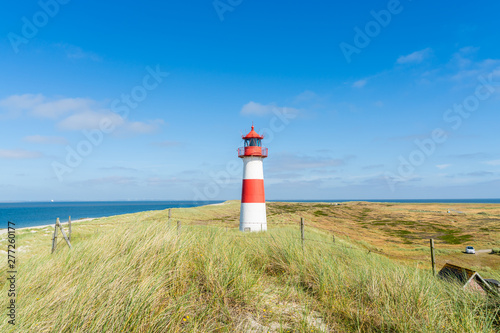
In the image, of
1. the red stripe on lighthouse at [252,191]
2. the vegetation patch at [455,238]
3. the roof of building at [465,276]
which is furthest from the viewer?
the vegetation patch at [455,238]

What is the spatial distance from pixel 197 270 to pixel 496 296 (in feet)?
17.8

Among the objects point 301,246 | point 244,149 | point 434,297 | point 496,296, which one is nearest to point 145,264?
point 301,246

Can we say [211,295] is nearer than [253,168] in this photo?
Yes

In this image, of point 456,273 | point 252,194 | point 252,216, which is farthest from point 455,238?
point 456,273

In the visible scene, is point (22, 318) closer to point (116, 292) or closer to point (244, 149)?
point (116, 292)

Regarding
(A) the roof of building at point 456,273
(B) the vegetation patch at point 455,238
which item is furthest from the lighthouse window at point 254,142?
(B) the vegetation patch at point 455,238

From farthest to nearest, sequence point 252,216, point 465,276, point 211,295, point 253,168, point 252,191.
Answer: point 253,168 → point 252,191 → point 252,216 → point 465,276 → point 211,295

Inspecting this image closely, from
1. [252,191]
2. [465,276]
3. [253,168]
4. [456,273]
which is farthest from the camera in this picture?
[253,168]

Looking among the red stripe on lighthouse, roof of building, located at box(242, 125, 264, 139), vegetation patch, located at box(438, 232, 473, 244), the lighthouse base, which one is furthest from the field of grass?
vegetation patch, located at box(438, 232, 473, 244)

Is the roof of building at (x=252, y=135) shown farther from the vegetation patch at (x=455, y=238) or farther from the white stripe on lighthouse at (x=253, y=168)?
the vegetation patch at (x=455, y=238)

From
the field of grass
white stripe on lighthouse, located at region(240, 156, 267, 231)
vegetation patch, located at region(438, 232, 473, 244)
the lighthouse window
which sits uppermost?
the lighthouse window

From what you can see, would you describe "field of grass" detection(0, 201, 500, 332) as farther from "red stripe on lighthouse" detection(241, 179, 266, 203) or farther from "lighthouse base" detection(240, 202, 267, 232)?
"red stripe on lighthouse" detection(241, 179, 266, 203)

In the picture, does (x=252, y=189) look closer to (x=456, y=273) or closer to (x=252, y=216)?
(x=252, y=216)

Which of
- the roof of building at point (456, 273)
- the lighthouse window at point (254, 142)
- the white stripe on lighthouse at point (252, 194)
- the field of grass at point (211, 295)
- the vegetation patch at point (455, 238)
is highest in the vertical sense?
the lighthouse window at point (254, 142)
